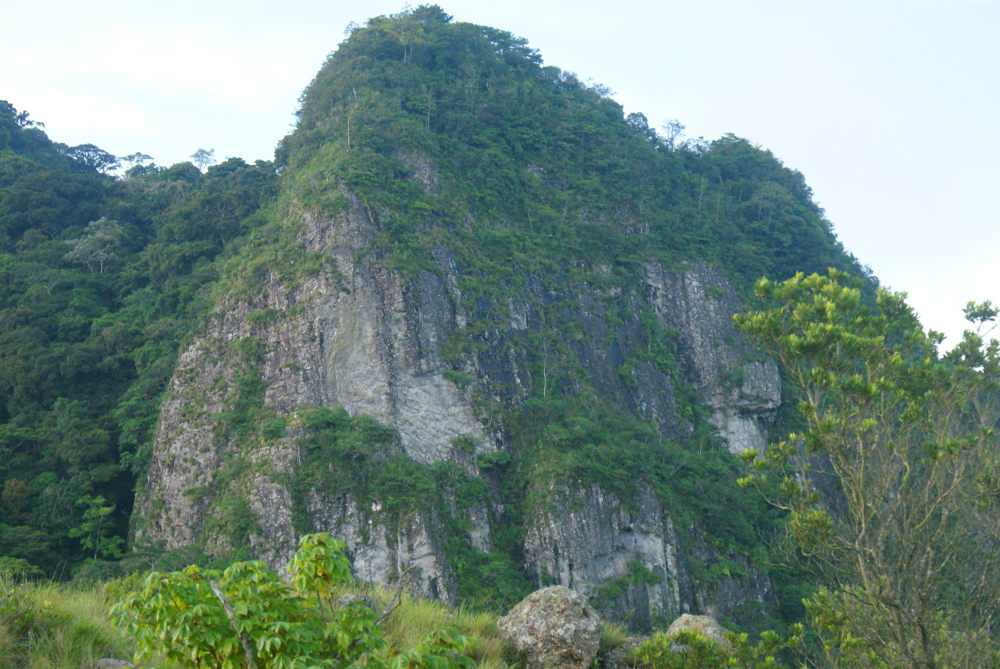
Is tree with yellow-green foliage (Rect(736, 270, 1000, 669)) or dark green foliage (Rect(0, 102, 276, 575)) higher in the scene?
dark green foliage (Rect(0, 102, 276, 575))

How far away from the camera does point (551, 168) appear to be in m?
41.4

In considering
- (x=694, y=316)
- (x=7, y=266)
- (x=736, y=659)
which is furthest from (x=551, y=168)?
(x=736, y=659)

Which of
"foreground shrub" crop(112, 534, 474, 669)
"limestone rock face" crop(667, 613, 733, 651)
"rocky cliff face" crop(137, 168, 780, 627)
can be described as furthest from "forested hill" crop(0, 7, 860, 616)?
"foreground shrub" crop(112, 534, 474, 669)

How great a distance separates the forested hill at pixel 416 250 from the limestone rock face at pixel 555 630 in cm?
1721

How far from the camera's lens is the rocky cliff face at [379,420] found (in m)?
24.4

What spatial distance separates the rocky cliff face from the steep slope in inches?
3.3

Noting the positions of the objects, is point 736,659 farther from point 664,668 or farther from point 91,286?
point 91,286

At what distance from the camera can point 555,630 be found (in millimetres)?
7156

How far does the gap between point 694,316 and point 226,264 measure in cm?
2122

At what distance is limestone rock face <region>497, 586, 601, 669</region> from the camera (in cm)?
703

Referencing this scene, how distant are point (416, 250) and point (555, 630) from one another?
25.4 m

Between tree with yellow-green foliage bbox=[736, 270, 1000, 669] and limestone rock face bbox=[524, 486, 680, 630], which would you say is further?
limestone rock face bbox=[524, 486, 680, 630]

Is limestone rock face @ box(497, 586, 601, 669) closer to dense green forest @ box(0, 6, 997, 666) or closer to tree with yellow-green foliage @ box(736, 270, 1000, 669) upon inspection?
tree with yellow-green foliage @ box(736, 270, 1000, 669)

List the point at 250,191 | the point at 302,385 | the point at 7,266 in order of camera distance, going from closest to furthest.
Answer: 1. the point at 302,385
2. the point at 7,266
3. the point at 250,191
